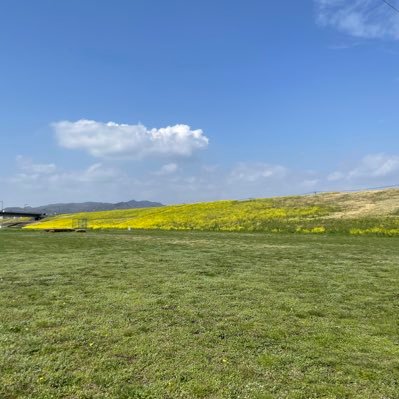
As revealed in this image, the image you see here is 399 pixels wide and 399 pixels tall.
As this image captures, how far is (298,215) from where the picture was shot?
46344 millimetres

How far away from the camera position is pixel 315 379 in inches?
222

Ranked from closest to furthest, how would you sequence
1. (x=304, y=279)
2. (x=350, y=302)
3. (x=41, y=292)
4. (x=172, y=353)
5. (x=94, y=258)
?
(x=172, y=353) → (x=350, y=302) → (x=41, y=292) → (x=304, y=279) → (x=94, y=258)

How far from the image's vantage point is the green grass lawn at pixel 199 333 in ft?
17.9

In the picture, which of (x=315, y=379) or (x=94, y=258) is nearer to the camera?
(x=315, y=379)

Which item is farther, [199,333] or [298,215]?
[298,215]

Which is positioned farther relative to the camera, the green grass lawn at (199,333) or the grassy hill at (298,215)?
the grassy hill at (298,215)

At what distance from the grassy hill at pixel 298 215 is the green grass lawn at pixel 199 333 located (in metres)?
24.0

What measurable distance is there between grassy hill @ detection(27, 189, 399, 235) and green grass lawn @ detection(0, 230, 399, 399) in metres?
24.0

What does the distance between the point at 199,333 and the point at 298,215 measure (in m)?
40.4

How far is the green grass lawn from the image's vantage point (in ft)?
17.9

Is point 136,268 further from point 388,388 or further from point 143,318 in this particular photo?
point 388,388

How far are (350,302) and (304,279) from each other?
10.4ft

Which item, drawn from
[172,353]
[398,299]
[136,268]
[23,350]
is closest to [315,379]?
[172,353]

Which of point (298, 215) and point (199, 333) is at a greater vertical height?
point (298, 215)
